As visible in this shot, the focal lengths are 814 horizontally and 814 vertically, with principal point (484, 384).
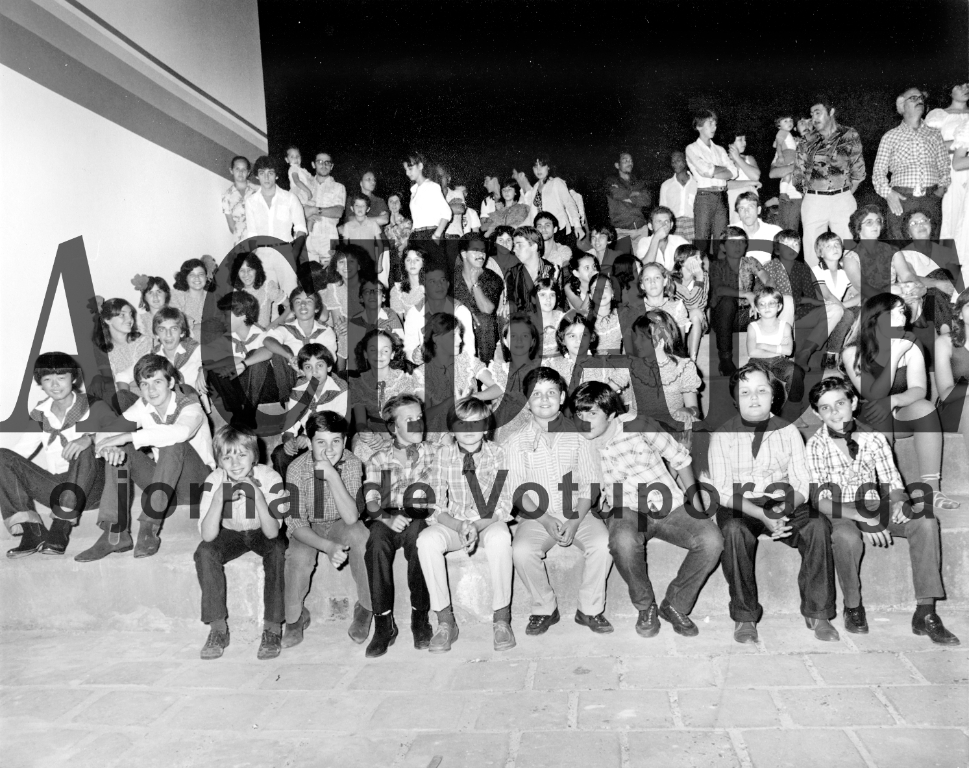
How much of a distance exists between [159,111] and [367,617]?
5073 mm

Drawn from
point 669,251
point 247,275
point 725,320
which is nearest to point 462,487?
point 725,320

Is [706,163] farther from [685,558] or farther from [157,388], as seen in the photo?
[157,388]

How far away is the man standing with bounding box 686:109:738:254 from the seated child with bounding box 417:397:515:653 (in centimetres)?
348

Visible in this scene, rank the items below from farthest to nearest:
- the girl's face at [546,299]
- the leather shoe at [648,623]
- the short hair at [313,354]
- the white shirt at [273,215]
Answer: the white shirt at [273,215] → the girl's face at [546,299] → the short hair at [313,354] → the leather shoe at [648,623]

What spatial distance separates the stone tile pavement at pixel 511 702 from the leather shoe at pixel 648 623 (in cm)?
4

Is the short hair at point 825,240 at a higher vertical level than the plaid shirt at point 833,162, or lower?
lower

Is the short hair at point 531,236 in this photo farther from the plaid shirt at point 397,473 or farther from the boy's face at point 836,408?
the boy's face at point 836,408

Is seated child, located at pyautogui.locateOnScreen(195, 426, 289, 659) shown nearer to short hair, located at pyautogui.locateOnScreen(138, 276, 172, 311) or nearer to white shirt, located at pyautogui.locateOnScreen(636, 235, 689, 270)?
short hair, located at pyautogui.locateOnScreen(138, 276, 172, 311)

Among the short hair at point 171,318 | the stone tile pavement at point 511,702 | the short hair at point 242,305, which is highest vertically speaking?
the short hair at point 242,305

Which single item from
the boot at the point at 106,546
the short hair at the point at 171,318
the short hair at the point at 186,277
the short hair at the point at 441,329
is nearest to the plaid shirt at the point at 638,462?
the short hair at the point at 441,329

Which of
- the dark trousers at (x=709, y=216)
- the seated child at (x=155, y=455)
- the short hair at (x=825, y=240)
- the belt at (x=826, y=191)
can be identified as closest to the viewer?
the seated child at (x=155, y=455)

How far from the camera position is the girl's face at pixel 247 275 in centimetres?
554

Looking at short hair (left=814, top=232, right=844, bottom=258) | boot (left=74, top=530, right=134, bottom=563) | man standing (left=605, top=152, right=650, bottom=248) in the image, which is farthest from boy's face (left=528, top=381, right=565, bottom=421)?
man standing (left=605, top=152, right=650, bottom=248)

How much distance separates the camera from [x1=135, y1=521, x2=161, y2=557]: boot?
12.3ft
